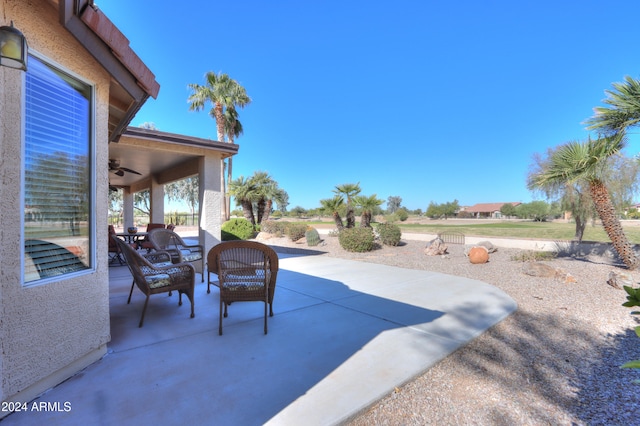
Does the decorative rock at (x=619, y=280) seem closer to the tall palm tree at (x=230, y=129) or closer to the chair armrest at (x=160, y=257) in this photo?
the chair armrest at (x=160, y=257)

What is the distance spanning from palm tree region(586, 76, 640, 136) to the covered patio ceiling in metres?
8.96

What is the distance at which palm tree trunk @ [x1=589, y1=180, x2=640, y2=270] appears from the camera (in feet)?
22.0

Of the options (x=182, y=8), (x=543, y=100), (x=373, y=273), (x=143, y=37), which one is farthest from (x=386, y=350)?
(x=543, y=100)

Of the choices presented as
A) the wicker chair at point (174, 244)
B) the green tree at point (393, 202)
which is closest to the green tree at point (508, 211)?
the green tree at point (393, 202)

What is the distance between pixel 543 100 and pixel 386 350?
98.1 feet

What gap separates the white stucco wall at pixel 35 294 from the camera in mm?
1867

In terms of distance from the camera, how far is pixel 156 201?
11.2 m

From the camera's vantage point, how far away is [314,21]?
15.9 meters

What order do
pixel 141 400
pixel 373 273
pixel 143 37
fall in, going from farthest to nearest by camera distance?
pixel 143 37
pixel 373 273
pixel 141 400

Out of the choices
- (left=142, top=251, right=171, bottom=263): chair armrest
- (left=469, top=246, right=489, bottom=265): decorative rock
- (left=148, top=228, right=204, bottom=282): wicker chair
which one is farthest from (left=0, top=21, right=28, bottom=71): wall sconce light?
(left=469, top=246, right=489, bottom=265): decorative rock

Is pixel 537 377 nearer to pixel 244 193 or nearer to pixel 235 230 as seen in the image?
pixel 235 230

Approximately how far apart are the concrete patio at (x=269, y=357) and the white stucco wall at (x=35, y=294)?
21 centimetres

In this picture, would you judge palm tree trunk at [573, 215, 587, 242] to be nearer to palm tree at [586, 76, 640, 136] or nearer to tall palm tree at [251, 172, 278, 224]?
palm tree at [586, 76, 640, 136]

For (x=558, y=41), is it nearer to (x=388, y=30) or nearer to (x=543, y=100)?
(x=388, y=30)
